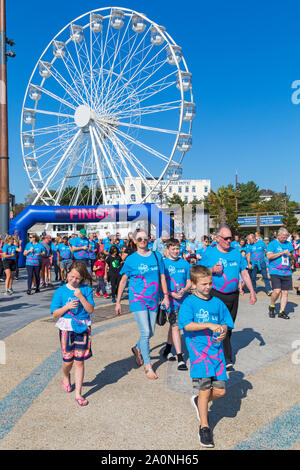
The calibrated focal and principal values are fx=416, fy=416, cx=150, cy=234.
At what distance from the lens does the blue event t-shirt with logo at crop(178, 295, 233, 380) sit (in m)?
3.16

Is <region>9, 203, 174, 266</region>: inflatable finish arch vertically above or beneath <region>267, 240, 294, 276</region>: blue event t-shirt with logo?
above

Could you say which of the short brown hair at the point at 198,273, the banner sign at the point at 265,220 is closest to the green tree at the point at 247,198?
the banner sign at the point at 265,220

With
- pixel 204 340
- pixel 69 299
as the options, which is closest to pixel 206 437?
pixel 204 340

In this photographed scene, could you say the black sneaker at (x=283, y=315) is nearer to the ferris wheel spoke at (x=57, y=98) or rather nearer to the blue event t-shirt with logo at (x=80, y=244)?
the blue event t-shirt with logo at (x=80, y=244)

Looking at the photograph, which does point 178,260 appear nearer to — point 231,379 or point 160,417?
point 231,379

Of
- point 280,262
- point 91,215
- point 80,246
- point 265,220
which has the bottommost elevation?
point 280,262

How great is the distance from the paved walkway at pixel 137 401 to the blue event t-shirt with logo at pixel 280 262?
58.7 inches

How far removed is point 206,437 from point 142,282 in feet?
6.49

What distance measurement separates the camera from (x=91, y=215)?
19.6 meters

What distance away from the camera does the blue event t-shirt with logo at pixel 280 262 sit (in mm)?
7539

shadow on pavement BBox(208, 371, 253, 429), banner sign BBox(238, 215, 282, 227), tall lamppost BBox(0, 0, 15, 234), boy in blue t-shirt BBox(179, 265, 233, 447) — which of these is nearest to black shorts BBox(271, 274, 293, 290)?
shadow on pavement BBox(208, 371, 253, 429)

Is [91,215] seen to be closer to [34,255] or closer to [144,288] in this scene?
[34,255]

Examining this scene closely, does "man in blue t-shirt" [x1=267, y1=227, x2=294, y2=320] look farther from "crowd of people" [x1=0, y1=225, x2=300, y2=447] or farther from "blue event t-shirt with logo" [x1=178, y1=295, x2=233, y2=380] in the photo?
"blue event t-shirt with logo" [x1=178, y1=295, x2=233, y2=380]

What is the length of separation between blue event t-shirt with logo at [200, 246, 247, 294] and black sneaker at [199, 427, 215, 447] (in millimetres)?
1977
